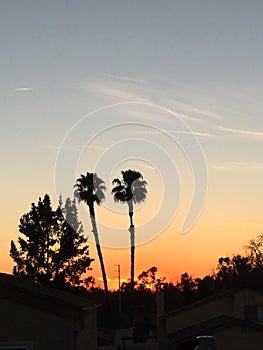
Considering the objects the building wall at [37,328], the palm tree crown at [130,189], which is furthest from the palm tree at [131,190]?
the building wall at [37,328]

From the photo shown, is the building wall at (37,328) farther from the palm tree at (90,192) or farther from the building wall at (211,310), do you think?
the palm tree at (90,192)

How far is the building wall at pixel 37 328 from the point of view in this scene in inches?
829

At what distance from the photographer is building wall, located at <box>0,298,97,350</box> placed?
829 inches

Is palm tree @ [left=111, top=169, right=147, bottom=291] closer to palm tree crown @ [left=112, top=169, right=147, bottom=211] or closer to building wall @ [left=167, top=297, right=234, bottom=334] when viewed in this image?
palm tree crown @ [left=112, top=169, right=147, bottom=211]

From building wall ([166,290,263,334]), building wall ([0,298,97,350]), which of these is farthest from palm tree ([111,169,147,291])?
building wall ([0,298,97,350])

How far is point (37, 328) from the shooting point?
2122 cm

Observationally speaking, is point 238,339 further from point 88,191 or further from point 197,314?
point 88,191

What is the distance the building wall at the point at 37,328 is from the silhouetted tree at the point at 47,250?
152ft

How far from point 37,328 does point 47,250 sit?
47666mm

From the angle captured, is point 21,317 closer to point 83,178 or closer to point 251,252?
point 83,178

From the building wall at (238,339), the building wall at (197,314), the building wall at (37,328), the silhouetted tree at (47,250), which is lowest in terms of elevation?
the building wall at (37,328)

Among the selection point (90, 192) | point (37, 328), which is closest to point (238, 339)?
point (37, 328)

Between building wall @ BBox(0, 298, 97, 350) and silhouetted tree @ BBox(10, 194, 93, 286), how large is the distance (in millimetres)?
46193

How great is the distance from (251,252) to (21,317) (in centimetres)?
9261
